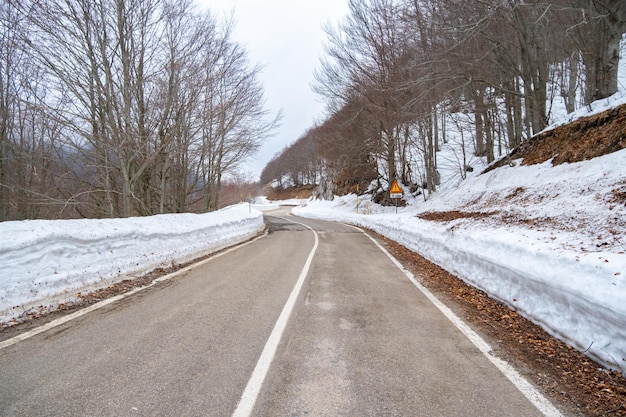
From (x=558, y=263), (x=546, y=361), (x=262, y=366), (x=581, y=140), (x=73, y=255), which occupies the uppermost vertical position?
(x=581, y=140)

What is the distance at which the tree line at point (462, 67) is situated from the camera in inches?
480

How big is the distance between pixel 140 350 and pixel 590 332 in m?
4.59

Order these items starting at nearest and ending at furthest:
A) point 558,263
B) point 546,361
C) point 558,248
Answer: point 546,361 → point 558,263 → point 558,248

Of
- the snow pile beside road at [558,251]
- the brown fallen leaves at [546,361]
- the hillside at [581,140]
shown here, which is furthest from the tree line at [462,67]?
the brown fallen leaves at [546,361]

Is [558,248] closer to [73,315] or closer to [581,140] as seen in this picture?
[73,315]

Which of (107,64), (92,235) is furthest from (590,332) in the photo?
(107,64)

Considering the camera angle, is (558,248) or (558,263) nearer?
(558,263)

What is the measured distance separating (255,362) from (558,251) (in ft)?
13.8

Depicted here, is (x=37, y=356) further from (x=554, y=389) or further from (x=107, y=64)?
(x=107, y=64)

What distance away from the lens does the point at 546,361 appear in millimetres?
3357

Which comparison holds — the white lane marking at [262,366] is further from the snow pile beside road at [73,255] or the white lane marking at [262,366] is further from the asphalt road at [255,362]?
the snow pile beside road at [73,255]

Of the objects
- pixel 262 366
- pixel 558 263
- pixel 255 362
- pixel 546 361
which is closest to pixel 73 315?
pixel 255 362

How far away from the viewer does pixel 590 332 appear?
3391 millimetres

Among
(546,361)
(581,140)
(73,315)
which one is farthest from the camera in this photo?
(581,140)
